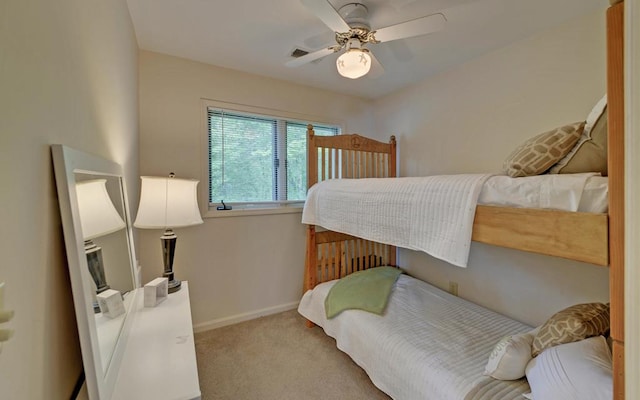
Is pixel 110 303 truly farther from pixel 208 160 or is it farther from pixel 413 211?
pixel 208 160

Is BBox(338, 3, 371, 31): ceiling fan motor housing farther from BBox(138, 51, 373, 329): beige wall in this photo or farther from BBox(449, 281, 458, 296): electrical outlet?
BBox(449, 281, 458, 296): electrical outlet

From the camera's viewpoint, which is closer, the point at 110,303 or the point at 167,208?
the point at 110,303

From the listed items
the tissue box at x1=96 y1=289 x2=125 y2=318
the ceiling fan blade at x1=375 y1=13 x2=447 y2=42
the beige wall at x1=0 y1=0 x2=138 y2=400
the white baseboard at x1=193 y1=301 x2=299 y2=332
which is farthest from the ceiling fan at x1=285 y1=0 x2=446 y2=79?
the white baseboard at x1=193 y1=301 x2=299 y2=332

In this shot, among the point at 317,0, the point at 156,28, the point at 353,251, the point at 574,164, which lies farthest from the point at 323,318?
the point at 156,28

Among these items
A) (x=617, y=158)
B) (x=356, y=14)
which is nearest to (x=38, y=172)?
(x=617, y=158)

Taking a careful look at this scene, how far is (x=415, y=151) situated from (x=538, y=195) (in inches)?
75.4

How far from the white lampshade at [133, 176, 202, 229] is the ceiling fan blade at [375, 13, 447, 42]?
60.4 inches

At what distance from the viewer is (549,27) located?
180 cm

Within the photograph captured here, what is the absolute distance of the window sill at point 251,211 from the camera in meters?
2.43

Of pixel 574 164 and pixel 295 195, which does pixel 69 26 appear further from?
pixel 295 195

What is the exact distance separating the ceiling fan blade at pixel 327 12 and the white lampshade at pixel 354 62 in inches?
5.1

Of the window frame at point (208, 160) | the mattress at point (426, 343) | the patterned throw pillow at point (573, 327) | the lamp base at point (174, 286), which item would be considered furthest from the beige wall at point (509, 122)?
the lamp base at point (174, 286)

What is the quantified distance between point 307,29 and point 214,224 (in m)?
1.78

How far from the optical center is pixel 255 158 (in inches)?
105
